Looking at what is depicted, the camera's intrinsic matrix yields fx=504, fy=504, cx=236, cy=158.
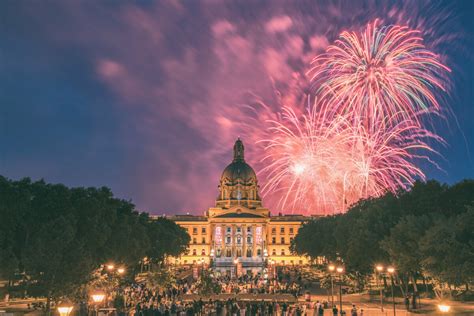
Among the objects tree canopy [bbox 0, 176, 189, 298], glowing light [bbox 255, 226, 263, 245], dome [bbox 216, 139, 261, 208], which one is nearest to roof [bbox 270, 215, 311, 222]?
glowing light [bbox 255, 226, 263, 245]

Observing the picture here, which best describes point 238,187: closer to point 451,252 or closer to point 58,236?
point 58,236

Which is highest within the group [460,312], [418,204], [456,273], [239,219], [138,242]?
[239,219]

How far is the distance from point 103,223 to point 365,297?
3093 centimetres

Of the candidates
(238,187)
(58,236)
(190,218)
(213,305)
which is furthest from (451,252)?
(238,187)

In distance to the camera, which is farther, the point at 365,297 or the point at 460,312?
the point at 365,297

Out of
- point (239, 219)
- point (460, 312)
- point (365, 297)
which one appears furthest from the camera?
point (239, 219)

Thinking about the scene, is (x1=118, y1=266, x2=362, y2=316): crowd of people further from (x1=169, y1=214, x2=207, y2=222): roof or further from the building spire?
the building spire

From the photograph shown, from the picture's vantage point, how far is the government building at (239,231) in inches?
6314

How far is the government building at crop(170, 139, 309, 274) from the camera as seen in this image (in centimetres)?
16038

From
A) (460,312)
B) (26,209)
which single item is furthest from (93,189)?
(460,312)

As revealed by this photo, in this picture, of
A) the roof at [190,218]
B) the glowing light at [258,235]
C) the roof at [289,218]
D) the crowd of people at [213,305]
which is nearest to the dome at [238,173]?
the roof at [289,218]

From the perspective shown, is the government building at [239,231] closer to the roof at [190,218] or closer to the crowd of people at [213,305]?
the roof at [190,218]

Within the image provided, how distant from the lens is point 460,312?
40.0m

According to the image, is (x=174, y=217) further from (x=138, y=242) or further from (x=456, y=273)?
(x=456, y=273)
